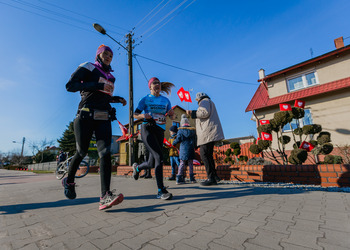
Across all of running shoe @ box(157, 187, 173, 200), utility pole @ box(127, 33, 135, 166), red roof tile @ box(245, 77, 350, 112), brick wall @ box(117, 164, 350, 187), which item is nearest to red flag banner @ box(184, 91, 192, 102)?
utility pole @ box(127, 33, 135, 166)

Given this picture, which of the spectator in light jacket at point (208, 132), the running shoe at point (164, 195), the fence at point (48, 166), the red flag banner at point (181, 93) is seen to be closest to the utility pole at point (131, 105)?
the red flag banner at point (181, 93)

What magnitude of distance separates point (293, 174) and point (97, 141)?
149 inches

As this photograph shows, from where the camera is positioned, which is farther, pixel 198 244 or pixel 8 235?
pixel 8 235

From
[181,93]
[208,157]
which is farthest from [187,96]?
[208,157]

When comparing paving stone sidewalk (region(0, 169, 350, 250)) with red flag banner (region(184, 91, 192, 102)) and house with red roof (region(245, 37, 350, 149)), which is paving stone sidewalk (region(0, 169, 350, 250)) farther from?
red flag banner (region(184, 91, 192, 102))

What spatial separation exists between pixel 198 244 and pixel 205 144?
2546 mm

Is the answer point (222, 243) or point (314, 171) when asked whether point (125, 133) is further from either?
point (222, 243)

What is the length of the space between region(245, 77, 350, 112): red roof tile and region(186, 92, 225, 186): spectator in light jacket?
9.75 m

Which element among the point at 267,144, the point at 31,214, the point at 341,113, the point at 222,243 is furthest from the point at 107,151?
the point at 341,113

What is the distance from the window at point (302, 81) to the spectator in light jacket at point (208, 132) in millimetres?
10912

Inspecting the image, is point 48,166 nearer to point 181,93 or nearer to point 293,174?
point 181,93

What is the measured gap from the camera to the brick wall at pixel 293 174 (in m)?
3.19

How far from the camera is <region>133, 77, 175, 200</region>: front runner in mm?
2701

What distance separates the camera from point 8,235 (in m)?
1.42
